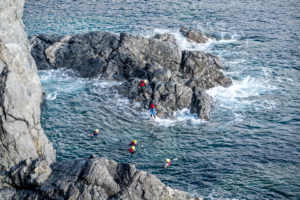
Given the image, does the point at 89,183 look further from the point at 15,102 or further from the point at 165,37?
the point at 165,37

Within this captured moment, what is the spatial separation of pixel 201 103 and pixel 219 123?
3304mm

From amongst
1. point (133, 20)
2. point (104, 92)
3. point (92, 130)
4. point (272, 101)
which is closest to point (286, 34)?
point (272, 101)

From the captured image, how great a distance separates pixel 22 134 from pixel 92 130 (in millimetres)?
10861

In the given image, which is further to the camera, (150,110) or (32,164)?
(150,110)

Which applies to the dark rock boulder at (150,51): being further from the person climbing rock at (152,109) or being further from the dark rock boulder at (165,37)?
the person climbing rock at (152,109)

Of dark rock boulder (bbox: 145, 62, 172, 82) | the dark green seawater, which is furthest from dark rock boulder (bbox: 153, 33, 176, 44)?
dark rock boulder (bbox: 145, 62, 172, 82)

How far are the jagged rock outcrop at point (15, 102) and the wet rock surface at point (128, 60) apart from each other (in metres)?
15.7

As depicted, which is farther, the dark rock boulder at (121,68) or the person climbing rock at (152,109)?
the dark rock boulder at (121,68)

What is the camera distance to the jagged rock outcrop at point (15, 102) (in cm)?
2222

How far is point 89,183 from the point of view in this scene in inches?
773

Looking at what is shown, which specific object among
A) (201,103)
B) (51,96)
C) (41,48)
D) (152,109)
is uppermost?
(41,48)

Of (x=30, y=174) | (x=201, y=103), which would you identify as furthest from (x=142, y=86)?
(x=30, y=174)

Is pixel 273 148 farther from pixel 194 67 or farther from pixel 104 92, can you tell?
pixel 104 92

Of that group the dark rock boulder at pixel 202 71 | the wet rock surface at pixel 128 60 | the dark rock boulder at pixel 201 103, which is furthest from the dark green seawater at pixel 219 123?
the wet rock surface at pixel 128 60
